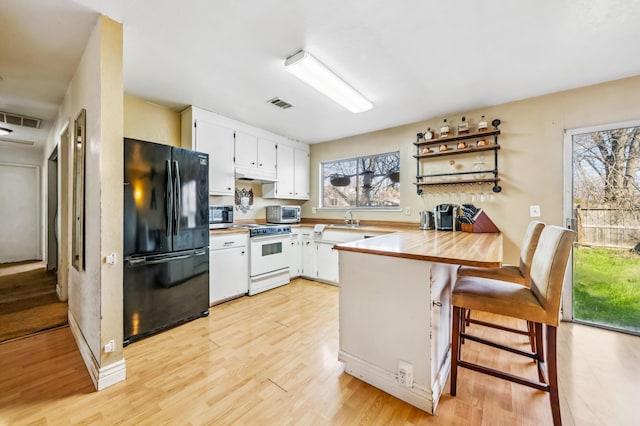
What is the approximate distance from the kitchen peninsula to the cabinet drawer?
71.3 inches

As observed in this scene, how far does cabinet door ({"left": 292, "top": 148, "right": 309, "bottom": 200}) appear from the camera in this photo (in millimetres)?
4720

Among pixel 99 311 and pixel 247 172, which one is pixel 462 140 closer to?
pixel 247 172

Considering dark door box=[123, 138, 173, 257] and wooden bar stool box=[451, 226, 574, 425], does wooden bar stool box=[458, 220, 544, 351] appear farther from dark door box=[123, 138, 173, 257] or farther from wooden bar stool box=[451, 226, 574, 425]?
dark door box=[123, 138, 173, 257]

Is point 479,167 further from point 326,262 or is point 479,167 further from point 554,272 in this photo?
point 326,262

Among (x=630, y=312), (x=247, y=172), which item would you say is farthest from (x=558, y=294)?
(x=247, y=172)

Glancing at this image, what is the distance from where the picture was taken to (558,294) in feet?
4.64

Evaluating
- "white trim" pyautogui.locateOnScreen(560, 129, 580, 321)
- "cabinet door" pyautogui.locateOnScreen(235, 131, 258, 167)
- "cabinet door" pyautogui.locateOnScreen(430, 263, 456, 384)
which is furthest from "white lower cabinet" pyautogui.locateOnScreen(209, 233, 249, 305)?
"white trim" pyautogui.locateOnScreen(560, 129, 580, 321)

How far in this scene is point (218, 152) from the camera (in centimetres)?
342

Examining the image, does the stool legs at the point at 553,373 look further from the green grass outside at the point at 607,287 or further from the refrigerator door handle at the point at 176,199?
the refrigerator door handle at the point at 176,199

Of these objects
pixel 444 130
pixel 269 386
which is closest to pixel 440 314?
pixel 269 386

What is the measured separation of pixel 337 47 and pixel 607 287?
137 inches

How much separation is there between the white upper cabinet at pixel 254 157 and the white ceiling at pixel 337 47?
2.39 feet

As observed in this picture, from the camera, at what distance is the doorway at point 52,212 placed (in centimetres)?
424

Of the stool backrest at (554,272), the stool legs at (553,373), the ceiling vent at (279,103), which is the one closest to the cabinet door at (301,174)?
the ceiling vent at (279,103)
